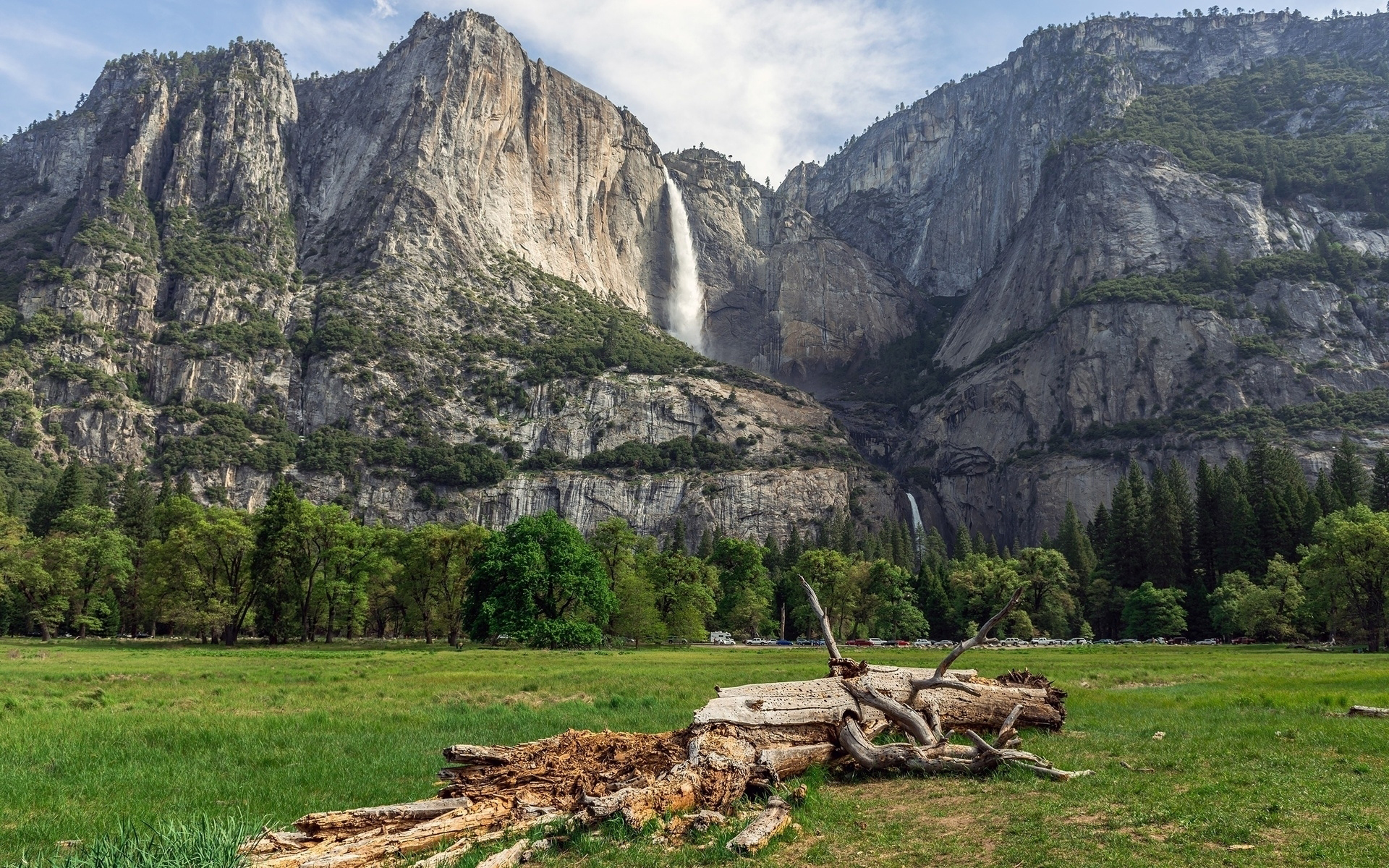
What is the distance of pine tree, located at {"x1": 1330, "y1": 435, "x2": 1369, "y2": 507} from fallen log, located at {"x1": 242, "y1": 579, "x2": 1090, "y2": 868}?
99246mm

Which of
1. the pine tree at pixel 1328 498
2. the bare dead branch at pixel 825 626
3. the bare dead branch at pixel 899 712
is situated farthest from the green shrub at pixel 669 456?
the bare dead branch at pixel 899 712

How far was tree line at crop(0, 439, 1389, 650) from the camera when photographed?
6334 centimetres

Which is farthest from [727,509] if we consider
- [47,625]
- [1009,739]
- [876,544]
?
[1009,739]

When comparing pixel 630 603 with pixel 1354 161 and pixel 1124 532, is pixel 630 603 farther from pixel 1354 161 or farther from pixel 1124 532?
pixel 1354 161

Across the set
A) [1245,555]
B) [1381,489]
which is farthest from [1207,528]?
[1381,489]

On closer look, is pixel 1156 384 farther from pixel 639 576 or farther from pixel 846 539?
pixel 639 576

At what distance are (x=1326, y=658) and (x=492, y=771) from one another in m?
53.5

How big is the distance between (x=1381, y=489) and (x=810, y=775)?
351 ft

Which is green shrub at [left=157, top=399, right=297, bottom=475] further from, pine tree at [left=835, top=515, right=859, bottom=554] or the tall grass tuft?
the tall grass tuft

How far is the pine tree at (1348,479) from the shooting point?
296ft

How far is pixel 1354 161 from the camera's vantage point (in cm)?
19062

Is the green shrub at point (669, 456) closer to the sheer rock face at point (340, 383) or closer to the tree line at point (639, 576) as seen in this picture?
the sheer rock face at point (340, 383)

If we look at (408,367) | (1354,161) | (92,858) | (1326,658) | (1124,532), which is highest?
(1354,161)

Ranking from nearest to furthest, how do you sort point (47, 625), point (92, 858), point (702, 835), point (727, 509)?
point (92, 858) → point (702, 835) → point (47, 625) → point (727, 509)
